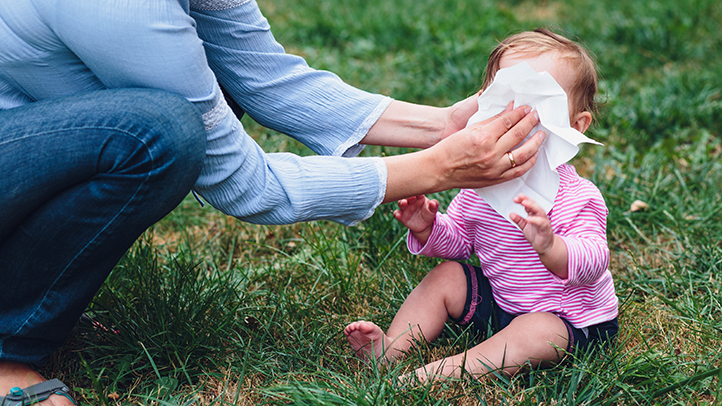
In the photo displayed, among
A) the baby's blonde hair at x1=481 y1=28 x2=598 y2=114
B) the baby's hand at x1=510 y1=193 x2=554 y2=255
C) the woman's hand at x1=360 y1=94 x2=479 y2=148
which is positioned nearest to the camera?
the baby's hand at x1=510 y1=193 x2=554 y2=255

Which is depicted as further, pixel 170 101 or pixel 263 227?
pixel 263 227

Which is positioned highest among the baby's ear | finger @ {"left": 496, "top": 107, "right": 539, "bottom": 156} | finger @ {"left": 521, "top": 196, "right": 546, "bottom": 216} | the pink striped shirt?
finger @ {"left": 496, "top": 107, "right": 539, "bottom": 156}

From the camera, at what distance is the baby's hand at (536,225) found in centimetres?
142

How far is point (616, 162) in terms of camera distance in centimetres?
282

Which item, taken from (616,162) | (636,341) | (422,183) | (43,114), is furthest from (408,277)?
(616,162)

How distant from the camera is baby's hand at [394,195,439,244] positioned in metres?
1.69

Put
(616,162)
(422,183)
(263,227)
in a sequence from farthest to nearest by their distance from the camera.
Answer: (616,162)
(263,227)
(422,183)

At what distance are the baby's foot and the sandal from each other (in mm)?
701

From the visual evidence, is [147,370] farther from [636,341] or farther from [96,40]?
[636,341]

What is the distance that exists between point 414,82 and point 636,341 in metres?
2.27

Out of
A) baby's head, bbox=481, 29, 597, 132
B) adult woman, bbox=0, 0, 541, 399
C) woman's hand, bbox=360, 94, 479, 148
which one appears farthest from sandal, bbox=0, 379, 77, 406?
baby's head, bbox=481, 29, 597, 132

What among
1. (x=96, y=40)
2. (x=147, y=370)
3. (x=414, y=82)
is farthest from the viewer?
(x=414, y=82)

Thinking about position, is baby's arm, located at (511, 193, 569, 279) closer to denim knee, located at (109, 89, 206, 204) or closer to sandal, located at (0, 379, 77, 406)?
denim knee, located at (109, 89, 206, 204)

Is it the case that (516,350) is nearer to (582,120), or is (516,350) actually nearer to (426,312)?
(426,312)
